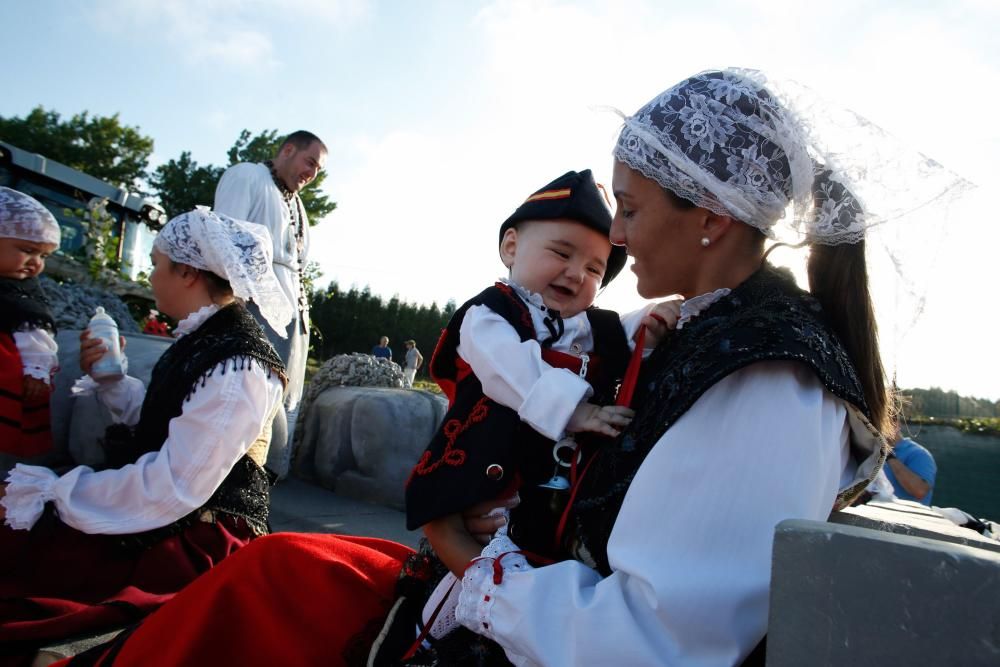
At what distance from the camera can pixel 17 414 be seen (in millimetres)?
3035

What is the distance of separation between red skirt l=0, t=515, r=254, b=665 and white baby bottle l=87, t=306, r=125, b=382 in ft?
3.00

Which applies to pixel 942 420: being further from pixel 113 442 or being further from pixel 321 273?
pixel 321 273

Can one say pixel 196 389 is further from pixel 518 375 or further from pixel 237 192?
pixel 237 192

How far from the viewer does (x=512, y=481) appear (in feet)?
5.27

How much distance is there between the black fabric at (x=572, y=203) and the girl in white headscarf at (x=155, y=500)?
1.13m

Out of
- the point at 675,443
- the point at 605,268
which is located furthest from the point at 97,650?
the point at 605,268

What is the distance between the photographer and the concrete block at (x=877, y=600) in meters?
0.74

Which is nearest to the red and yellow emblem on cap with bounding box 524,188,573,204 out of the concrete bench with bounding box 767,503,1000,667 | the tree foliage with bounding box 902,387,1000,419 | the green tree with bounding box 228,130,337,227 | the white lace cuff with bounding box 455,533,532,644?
the white lace cuff with bounding box 455,533,532,644

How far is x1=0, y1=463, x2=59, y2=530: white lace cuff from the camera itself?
2.29 meters

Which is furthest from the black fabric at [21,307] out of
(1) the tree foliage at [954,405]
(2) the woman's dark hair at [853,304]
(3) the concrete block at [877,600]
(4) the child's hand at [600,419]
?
(1) the tree foliage at [954,405]

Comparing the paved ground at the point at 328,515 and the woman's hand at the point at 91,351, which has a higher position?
the woman's hand at the point at 91,351

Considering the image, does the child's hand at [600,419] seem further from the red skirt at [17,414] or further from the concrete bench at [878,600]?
the red skirt at [17,414]

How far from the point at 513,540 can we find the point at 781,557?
0.72 m

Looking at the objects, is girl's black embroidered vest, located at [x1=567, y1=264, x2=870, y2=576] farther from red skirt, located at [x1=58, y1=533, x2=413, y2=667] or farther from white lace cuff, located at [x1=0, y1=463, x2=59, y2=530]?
white lace cuff, located at [x1=0, y1=463, x2=59, y2=530]
